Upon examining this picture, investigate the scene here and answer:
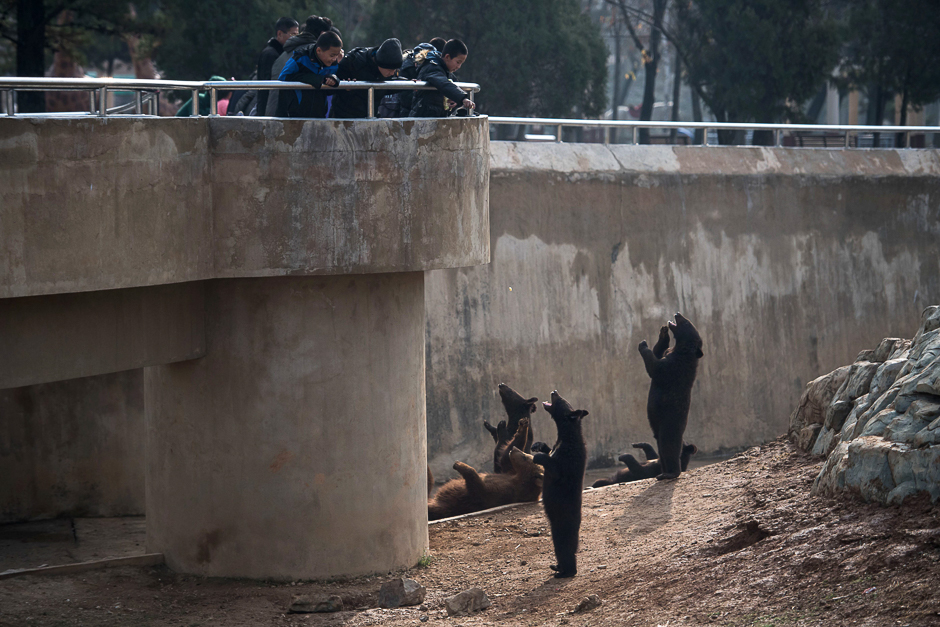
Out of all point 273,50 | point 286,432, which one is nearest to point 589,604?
point 286,432

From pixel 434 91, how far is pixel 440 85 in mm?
303

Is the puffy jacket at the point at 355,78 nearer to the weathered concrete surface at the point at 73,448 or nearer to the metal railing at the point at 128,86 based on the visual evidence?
the metal railing at the point at 128,86

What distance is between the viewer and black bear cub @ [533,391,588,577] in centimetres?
775

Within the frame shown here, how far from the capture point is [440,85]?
805 centimetres

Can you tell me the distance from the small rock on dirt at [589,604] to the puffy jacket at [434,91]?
156 inches

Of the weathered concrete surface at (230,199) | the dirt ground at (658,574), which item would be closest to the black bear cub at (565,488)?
the dirt ground at (658,574)

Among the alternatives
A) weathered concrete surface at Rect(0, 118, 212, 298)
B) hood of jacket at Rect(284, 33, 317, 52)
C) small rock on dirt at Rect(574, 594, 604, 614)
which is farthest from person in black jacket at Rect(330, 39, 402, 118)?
small rock on dirt at Rect(574, 594, 604, 614)

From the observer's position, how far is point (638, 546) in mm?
8195

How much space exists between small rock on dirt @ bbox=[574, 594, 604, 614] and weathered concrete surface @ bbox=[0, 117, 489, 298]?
279 centimetres

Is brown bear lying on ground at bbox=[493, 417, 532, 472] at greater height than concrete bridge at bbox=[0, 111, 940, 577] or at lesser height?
lesser

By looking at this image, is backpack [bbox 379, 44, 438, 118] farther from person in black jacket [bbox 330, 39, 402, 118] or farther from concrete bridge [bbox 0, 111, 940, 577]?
concrete bridge [bbox 0, 111, 940, 577]

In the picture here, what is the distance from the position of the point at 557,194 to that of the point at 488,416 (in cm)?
316

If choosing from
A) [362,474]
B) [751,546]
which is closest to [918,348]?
[751,546]

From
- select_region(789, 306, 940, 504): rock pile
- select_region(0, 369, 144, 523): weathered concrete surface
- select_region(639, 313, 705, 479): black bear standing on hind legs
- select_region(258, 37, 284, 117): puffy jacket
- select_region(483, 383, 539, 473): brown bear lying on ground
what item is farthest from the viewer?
select_region(483, 383, 539, 473): brown bear lying on ground
